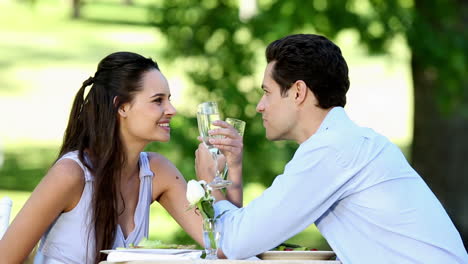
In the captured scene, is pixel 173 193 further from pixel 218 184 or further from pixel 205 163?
pixel 218 184

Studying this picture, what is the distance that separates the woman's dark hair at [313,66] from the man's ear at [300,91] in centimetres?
1

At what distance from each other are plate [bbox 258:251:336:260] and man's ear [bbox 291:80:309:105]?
56 cm

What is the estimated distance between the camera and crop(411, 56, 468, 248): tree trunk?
9.88 meters

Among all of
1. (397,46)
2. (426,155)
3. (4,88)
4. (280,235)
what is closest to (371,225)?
(280,235)

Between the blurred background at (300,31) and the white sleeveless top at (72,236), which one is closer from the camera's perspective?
the white sleeveless top at (72,236)

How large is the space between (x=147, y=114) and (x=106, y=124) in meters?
0.17

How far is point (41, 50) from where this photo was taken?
26.4 meters

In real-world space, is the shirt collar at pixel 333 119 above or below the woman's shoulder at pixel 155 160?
above

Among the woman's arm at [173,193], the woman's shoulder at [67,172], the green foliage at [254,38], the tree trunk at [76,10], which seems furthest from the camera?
the tree trunk at [76,10]

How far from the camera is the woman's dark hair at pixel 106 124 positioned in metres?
3.87

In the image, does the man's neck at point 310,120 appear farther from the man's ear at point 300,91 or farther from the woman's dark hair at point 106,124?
the woman's dark hair at point 106,124

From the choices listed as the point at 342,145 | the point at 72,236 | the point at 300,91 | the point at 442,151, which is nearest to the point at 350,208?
the point at 342,145

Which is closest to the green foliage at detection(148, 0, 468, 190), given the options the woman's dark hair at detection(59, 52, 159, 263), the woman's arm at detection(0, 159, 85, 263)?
the woman's dark hair at detection(59, 52, 159, 263)

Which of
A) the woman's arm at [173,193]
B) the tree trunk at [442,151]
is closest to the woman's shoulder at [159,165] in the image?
the woman's arm at [173,193]
